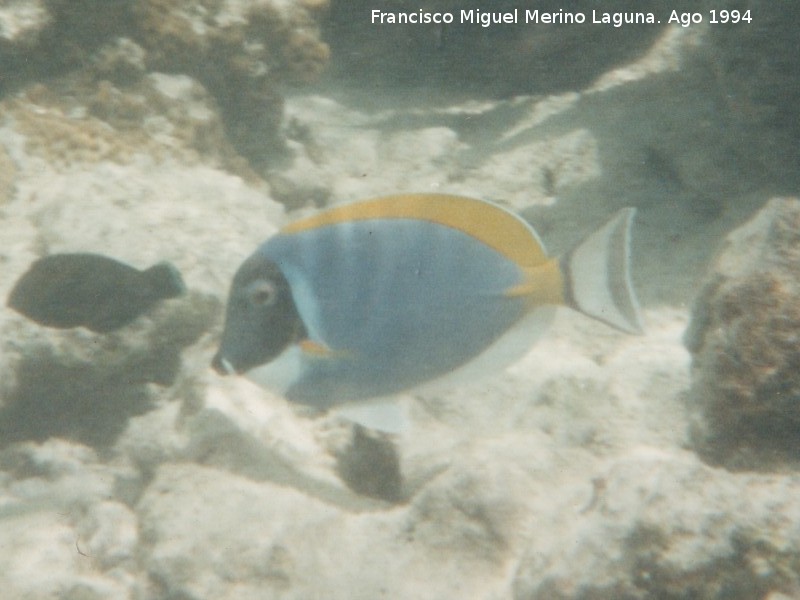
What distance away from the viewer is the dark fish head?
160cm

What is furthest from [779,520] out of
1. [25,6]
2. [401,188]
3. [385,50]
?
[385,50]

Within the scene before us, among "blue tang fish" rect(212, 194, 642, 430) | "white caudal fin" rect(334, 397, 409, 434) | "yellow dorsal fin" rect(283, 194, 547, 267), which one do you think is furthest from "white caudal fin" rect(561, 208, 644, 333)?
"white caudal fin" rect(334, 397, 409, 434)

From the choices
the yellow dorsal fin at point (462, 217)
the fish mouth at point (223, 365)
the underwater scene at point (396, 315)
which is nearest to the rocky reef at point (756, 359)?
the underwater scene at point (396, 315)

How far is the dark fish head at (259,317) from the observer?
160 centimetres

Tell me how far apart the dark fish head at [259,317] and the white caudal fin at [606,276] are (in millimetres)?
713

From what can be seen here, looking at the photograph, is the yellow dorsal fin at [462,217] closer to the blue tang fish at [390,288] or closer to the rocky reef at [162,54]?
the blue tang fish at [390,288]

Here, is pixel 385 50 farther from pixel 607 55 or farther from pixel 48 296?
pixel 48 296

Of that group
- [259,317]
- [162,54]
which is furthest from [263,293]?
[162,54]

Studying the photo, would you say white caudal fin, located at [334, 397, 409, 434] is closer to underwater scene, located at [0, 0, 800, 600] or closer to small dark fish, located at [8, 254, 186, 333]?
underwater scene, located at [0, 0, 800, 600]

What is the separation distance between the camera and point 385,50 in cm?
755

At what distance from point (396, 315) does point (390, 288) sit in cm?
8

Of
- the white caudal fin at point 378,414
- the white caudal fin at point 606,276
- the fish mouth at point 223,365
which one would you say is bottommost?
the white caudal fin at point 378,414

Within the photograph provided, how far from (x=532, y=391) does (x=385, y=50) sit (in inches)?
224

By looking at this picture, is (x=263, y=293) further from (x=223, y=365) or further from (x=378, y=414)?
(x=378, y=414)
